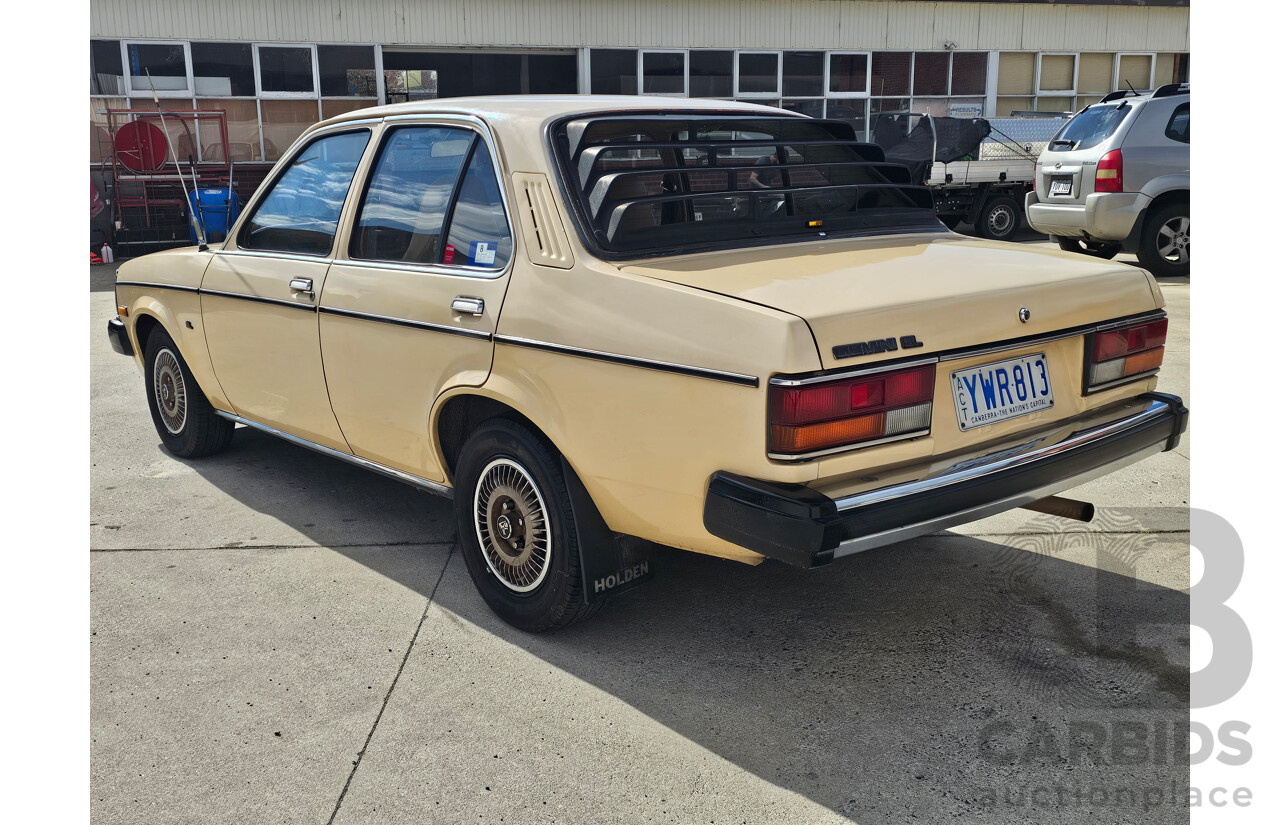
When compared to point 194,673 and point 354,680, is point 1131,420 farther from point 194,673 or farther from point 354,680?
point 194,673

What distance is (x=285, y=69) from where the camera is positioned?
1894 cm

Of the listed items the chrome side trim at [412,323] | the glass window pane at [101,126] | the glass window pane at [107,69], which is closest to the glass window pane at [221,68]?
the glass window pane at [107,69]

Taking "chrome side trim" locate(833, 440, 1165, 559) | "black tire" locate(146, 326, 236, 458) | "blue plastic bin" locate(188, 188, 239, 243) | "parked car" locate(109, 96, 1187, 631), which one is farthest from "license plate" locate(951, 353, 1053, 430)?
"blue plastic bin" locate(188, 188, 239, 243)

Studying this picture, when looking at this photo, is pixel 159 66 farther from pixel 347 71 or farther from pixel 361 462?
Result: pixel 361 462

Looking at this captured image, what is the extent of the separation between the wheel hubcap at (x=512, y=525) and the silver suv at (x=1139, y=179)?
31.9 ft

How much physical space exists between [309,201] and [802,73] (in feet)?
61.1

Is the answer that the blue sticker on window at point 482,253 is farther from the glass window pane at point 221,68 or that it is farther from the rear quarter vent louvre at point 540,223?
the glass window pane at point 221,68

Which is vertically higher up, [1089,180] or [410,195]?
[1089,180]

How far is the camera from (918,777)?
106 inches

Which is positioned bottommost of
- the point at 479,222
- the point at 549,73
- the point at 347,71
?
the point at 479,222

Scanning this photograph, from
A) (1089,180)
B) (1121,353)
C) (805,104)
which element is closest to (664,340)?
(1121,353)

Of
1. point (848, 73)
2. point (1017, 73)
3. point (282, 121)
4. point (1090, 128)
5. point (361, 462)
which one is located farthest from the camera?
point (1017, 73)

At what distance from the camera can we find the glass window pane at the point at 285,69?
18797 millimetres

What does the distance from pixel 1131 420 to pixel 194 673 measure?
3.14m
